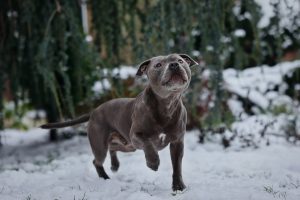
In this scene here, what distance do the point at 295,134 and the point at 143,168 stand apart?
2.23 m

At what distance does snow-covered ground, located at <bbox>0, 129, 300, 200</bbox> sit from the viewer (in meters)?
2.79

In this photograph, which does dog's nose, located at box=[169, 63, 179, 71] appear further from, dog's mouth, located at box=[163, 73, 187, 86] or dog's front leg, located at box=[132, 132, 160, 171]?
dog's front leg, located at box=[132, 132, 160, 171]

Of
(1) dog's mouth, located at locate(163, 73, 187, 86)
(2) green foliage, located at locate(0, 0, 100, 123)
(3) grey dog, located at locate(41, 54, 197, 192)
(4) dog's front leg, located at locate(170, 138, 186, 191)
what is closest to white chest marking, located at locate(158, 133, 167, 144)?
(3) grey dog, located at locate(41, 54, 197, 192)

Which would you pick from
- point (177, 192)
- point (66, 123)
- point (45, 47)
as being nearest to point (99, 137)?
point (66, 123)

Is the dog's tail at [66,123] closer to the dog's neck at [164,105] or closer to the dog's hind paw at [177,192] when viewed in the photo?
the dog's neck at [164,105]

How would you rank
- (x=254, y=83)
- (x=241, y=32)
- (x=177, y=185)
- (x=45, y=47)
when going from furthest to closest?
(x=241, y=32) → (x=254, y=83) → (x=45, y=47) → (x=177, y=185)

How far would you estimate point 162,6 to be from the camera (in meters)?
4.12

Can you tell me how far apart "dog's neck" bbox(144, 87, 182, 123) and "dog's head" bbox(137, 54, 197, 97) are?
0.06m

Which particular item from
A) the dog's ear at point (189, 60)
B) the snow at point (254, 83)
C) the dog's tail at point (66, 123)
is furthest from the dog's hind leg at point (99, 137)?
the snow at point (254, 83)

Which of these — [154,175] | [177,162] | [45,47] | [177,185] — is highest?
[45,47]

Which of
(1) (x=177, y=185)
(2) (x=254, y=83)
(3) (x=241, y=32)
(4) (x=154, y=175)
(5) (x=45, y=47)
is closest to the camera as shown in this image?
(1) (x=177, y=185)

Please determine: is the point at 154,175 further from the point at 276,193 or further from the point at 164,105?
the point at 276,193

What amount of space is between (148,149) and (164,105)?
0.26 metres

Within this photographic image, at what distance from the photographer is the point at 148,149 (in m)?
2.81
